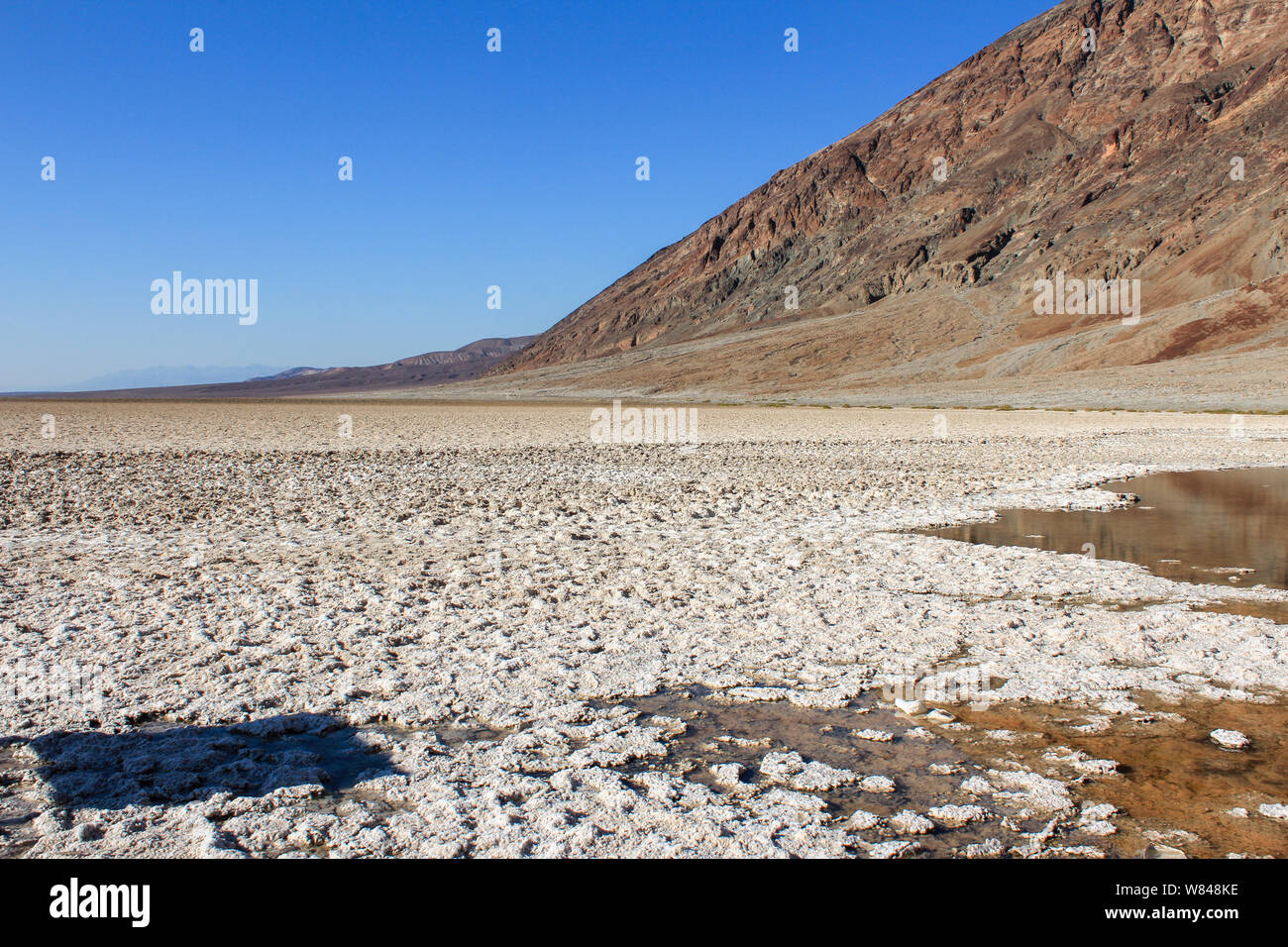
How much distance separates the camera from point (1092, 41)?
359 ft

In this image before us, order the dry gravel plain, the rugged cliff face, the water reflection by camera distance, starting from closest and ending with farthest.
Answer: the dry gravel plain, the water reflection, the rugged cliff face

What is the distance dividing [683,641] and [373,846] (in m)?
2.77

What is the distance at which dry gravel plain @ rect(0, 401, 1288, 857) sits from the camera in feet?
Result: 10.8

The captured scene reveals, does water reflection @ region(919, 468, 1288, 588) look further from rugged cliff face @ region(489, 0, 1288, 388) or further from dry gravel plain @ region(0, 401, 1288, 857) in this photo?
rugged cliff face @ region(489, 0, 1288, 388)

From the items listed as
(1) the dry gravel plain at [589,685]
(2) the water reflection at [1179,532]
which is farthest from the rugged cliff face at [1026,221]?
(1) the dry gravel plain at [589,685]

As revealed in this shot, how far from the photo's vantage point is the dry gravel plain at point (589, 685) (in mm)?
3301

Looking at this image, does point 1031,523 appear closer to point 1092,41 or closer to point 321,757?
point 321,757

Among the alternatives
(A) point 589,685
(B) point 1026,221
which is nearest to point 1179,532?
(A) point 589,685

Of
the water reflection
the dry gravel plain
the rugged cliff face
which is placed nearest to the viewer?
the dry gravel plain

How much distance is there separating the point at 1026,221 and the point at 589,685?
104419mm

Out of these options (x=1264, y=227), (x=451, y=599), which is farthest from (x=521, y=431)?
(x=1264, y=227)

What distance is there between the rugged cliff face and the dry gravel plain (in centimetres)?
6868

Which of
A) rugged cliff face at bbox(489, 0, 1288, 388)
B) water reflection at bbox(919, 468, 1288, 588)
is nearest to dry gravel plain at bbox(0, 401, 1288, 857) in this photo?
water reflection at bbox(919, 468, 1288, 588)

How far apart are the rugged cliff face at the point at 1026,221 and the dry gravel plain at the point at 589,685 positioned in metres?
68.7
